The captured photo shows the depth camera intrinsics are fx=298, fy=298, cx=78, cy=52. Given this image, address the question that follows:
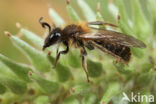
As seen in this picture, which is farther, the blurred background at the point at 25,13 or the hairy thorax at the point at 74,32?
the blurred background at the point at 25,13

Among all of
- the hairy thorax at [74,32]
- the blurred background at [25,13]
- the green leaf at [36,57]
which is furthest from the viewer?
the blurred background at [25,13]

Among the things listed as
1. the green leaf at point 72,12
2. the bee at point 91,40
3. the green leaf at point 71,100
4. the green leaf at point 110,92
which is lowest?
the green leaf at point 71,100

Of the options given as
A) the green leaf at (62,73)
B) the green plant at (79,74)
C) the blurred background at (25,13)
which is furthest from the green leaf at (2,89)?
the blurred background at (25,13)

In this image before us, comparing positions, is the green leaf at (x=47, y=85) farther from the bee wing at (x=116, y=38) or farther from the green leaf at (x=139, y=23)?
the green leaf at (x=139, y=23)

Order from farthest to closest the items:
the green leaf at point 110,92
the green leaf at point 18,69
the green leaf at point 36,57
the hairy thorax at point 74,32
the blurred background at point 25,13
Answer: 1. the blurred background at point 25,13
2. the hairy thorax at point 74,32
3. the green leaf at point 36,57
4. the green leaf at point 18,69
5. the green leaf at point 110,92

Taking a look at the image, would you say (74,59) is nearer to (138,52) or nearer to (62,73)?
(62,73)

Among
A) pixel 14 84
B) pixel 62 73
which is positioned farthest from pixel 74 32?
pixel 14 84

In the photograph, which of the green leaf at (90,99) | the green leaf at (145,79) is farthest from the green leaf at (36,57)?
the green leaf at (145,79)

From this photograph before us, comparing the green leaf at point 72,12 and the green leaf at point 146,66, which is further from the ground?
the green leaf at point 72,12
